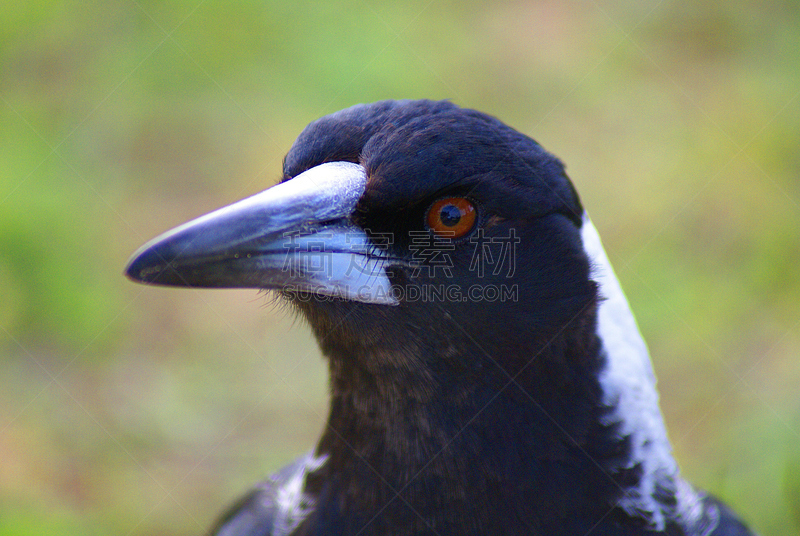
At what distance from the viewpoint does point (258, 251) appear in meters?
1.42

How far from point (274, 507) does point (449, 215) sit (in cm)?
118

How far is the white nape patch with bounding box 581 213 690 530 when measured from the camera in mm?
1661

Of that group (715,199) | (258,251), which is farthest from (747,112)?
(258,251)

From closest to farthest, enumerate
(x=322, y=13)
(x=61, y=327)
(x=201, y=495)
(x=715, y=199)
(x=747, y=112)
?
1. (x=201, y=495)
2. (x=61, y=327)
3. (x=715, y=199)
4. (x=747, y=112)
5. (x=322, y=13)

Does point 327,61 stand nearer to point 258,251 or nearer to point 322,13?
point 322,13

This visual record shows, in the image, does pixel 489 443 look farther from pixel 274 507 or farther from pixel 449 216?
pixel 274 507

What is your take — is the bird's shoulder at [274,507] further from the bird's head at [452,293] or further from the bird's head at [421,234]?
the bird's head at [421,234]

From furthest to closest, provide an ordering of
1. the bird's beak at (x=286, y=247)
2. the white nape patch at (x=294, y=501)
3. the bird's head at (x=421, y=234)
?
the white nape patch at (x=294, y=501), the bird's head at (x=421, y=234), the bird's beak at (x=286, y=247)

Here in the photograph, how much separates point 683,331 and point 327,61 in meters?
2.90

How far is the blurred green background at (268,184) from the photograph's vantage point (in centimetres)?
322

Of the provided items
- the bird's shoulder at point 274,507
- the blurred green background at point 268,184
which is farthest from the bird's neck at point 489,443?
the blurred green background at point 268,184

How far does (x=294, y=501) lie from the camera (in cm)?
193

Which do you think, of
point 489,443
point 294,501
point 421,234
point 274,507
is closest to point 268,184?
point 274,507

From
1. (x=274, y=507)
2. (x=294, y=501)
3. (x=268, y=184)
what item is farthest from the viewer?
(x=268, y=184)
